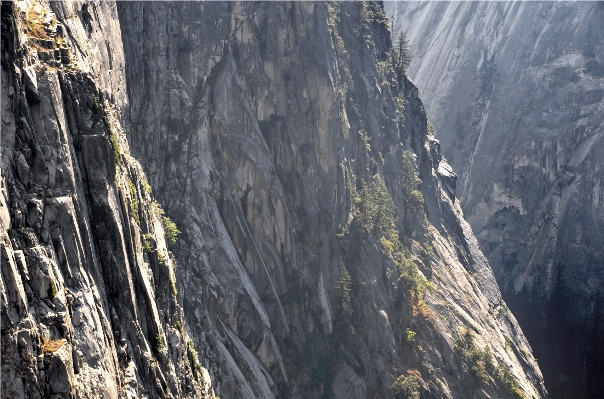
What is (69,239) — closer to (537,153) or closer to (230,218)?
(230,218)

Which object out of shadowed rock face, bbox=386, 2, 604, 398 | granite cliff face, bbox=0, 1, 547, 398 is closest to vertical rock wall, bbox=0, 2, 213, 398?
granite cliff face, bbox=0, 1, 547, 398

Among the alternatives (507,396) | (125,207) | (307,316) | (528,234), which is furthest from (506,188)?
(125,207)

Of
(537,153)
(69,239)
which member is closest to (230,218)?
(69,239)

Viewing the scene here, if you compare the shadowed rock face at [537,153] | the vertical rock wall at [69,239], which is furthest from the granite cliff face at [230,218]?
the shadowed rock face at [537,153]

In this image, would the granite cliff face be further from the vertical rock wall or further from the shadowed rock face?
the shadowed rock face

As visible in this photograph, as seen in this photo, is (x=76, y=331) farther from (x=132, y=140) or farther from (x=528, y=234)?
(x=528, y=234)

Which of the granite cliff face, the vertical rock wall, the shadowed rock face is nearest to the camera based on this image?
the vertical rock wall
